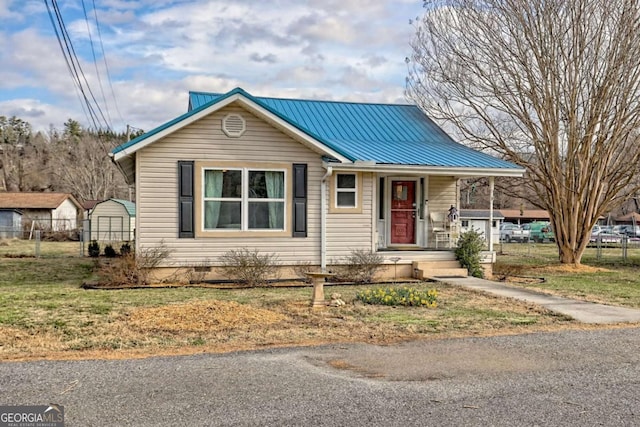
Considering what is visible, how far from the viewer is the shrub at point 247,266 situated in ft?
42.1

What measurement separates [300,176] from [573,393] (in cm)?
916

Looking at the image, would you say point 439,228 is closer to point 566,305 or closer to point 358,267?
point 358,267

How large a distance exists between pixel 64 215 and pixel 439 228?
42.6 metres

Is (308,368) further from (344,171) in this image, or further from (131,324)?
(344,171)

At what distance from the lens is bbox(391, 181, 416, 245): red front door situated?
15.9m

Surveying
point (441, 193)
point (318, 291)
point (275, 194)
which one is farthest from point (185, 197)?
point (441, 193)

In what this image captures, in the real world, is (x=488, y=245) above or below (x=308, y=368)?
above

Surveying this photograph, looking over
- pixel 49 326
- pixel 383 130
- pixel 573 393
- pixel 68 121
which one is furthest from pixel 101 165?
pixel 573 393

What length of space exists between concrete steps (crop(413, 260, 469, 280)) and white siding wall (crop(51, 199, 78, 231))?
120ft

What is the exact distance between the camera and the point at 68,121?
295 ft

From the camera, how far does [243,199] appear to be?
1321 cm

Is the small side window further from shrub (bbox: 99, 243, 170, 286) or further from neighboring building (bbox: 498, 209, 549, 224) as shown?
neighboring building (bbox: 498, 209, 549, 224)

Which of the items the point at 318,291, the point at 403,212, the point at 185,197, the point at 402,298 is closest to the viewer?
the point at 318,291

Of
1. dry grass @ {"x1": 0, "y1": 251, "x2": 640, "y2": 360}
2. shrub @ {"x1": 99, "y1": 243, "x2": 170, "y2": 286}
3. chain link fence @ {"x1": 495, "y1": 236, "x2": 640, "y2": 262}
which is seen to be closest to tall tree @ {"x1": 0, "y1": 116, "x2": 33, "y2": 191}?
chain link fence @ {"x1": 495, "y1": 236, "x2": 640, "y2": 262}
